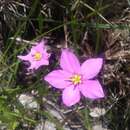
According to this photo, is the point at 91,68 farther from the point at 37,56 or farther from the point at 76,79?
the point at 37,56

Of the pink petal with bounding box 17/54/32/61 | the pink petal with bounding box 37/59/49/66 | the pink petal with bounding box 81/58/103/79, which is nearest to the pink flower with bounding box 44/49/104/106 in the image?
the pink petal with bounding box 81/58/103/79

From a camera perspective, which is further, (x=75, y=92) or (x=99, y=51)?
(x=99, y=51)

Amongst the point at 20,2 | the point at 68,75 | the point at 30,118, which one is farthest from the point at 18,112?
the point at 20,2

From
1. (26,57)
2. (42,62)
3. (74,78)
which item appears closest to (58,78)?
(74,78)

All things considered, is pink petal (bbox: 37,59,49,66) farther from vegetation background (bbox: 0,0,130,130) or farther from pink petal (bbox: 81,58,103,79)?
pink petal (bbox: 81,58,103,79)

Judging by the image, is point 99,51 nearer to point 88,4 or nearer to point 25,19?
point 88,4

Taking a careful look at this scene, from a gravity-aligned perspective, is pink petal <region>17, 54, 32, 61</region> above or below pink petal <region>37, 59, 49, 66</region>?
above
